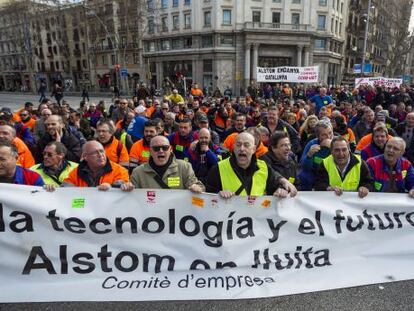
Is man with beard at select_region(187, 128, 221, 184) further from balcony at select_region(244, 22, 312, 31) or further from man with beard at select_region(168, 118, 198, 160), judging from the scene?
balcony at select_region(244, 22, 312, 31)

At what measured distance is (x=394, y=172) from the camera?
3867 millimetres

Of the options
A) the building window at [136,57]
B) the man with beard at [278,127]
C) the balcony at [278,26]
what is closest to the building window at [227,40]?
the balcony at [278,26]

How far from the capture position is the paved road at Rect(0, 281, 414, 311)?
3045 millimetres

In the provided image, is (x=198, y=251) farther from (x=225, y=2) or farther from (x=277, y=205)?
(x=225, y=2)

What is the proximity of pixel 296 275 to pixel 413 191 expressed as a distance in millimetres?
1564

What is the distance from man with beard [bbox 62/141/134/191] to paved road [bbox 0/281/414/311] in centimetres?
118

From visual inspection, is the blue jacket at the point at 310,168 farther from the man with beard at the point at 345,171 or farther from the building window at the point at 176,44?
the building window at the point at 176,44

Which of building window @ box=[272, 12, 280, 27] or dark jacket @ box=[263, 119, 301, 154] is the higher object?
building window @ box=[272, 12, 280, 27]

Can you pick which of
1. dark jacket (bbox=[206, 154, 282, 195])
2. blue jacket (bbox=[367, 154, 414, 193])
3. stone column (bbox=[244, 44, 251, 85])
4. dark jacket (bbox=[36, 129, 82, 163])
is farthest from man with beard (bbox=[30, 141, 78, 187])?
stone column (bbox=[244, 44, 251, 85])

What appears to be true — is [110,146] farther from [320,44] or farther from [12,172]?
[320,44]

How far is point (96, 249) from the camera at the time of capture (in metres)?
3.07

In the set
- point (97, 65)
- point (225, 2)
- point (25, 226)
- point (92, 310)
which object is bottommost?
point (92, 310)

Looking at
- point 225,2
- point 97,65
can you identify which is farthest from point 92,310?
point 97,65

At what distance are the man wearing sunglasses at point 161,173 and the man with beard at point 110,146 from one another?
4.57 feet
